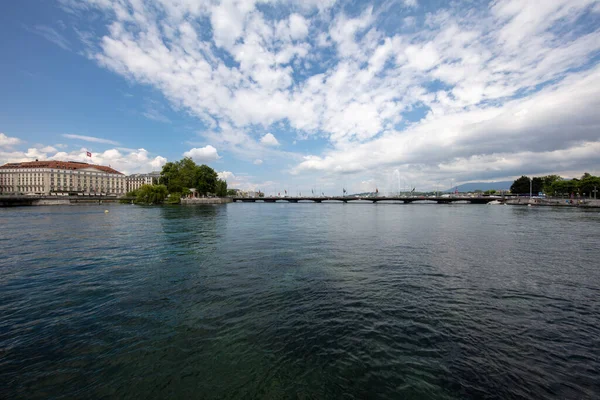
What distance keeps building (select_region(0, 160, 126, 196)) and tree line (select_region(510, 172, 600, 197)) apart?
257960mm

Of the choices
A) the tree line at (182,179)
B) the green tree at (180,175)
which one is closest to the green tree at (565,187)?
the tree line at (182,179)

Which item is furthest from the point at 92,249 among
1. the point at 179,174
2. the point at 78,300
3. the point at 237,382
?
the point at 179,174

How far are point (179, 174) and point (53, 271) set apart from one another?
117m

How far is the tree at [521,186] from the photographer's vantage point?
5787 inches

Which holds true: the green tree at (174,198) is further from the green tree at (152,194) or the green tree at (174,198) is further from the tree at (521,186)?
the tree at (521,186)

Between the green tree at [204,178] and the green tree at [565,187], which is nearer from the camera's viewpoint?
the green tree at [565,187]

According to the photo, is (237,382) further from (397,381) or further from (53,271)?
(53,271)

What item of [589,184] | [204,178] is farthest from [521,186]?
[204,178]

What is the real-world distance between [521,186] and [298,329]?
631 feet

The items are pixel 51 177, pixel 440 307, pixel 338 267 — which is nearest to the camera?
pixel 440 307

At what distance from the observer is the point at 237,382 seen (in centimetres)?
523

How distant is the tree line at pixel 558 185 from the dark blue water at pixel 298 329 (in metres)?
142

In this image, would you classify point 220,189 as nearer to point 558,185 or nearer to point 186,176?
point 186,176

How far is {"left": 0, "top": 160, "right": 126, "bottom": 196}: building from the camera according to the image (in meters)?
150
